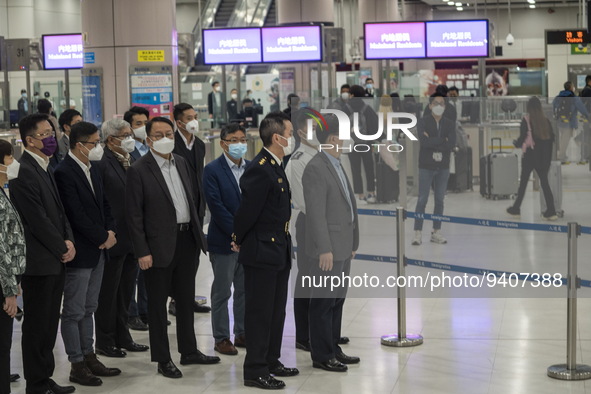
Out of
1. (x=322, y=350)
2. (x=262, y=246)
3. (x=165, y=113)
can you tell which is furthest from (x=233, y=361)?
(x=165, y=113)

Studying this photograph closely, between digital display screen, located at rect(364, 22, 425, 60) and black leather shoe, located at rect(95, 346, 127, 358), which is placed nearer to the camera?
black leather shoe, located at rect(95, 346, 127, 358)

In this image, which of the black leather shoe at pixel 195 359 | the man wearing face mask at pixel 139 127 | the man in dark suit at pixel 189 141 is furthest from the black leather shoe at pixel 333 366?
the man wearing face mask at pixel 139 127

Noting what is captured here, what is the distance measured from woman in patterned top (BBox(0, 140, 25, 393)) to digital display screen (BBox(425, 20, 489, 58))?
538 inches

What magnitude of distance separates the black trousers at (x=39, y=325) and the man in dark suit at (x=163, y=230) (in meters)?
0.61

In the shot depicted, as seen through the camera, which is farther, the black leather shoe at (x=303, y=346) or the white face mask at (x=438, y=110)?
the black leather shoe at (x=303, y=346)

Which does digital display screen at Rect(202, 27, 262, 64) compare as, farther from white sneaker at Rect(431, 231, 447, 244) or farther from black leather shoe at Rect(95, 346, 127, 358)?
black leather shoe at Rect(95, 346, 127, 358)

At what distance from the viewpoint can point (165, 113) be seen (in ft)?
38.9

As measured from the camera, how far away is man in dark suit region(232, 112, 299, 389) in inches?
231

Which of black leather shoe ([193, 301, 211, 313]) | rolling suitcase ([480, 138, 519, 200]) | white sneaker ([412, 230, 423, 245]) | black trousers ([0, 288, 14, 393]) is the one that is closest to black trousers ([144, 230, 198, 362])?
black trousers ([0, 288, 14, 393])

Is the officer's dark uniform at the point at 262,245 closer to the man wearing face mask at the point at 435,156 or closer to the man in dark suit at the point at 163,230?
the man in dark suit at the point at 163,230

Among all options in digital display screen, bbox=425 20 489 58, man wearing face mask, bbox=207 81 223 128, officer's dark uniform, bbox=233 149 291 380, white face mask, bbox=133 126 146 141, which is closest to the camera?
officer's dark uniform, bbox=233 149 291 380

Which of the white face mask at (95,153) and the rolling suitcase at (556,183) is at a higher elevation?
the white face mask at (95,153)

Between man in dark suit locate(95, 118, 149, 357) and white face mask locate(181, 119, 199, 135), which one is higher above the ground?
white face mask locate(181, 119, 199, 135)

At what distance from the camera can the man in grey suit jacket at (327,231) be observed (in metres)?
6.18
